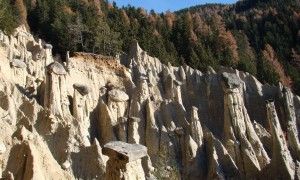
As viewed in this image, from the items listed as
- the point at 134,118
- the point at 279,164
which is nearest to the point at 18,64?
the point at 134,118

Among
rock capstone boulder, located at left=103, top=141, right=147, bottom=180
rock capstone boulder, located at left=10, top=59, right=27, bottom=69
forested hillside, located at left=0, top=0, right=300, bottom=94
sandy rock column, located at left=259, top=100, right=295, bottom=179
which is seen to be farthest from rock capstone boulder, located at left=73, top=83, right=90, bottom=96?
rock capstone boulder, located at left=103, top=141, right=147, bottom=180

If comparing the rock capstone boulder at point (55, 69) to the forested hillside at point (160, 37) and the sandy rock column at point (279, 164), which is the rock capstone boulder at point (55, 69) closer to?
the forested hillside at point (160, 37)

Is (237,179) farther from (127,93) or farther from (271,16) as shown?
(271,16)

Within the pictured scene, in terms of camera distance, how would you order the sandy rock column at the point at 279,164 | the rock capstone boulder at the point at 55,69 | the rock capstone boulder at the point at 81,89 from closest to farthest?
the sandy rock column at the point at 279,164, the rock capstone boulder at the point at 55,69, the rock capstone boulder at the point at 81,89

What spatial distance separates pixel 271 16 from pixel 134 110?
206 ft

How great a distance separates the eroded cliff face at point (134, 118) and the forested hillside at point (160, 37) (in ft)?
20.3

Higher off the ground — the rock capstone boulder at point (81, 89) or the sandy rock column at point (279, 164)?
the rock capstone boulder at point (81, 89)

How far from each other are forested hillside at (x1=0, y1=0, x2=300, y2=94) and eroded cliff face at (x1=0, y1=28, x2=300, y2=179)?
620 centimetres

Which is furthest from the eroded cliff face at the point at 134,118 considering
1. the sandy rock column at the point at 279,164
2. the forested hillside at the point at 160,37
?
the forested hillside at the point at 160,37

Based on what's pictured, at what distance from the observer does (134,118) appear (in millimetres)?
29594

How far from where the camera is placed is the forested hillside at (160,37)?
4381 cm

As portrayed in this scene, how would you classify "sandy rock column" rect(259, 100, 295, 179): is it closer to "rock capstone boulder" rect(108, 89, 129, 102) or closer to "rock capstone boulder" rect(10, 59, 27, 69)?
"rock capstone boulder" rect(108, 89, 129, 102)

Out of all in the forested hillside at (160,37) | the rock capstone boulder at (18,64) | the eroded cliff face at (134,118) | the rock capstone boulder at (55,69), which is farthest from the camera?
the forested hillside at (160,37)

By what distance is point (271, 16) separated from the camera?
278 ft
